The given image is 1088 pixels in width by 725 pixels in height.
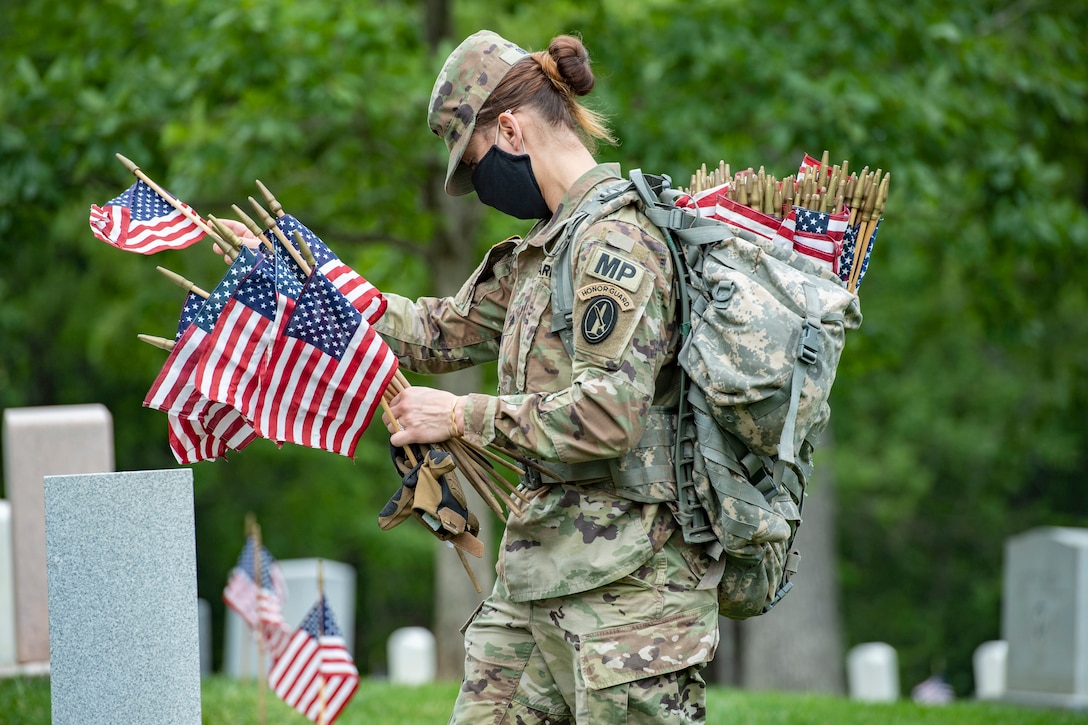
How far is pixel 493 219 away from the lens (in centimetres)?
1077

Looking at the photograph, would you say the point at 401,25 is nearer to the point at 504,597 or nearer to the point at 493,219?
the point at 493,219

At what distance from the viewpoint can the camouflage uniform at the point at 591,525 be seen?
9.61 ft

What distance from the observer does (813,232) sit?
340 centimetres

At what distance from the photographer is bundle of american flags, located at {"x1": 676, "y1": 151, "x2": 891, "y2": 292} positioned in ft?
11.1

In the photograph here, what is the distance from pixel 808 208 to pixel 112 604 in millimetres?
2192

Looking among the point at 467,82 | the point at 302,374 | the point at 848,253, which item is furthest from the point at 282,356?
the point at 848,253

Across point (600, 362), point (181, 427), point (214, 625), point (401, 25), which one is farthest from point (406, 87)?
point (214, 625)

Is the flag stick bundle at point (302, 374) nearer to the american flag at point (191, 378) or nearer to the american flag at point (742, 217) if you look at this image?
the american flag at point (191, 378)

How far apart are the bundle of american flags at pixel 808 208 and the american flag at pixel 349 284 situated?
0.91m

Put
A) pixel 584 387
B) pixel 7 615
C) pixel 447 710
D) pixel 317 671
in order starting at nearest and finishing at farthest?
pixel 584 387, pixel 317 671, pixel 447 710, pixel 7 615

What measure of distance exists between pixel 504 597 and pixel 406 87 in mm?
6357

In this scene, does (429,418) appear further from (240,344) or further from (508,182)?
(508,182)

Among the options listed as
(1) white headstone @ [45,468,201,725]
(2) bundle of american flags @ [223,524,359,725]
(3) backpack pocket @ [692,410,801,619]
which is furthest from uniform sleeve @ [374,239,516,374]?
(2) bundle of american flags @ [223,524,359,725]

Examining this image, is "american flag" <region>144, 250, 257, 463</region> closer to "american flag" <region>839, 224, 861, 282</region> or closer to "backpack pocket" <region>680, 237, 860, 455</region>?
"backpack pocket" <region>680, 237, 860, 455</region>
